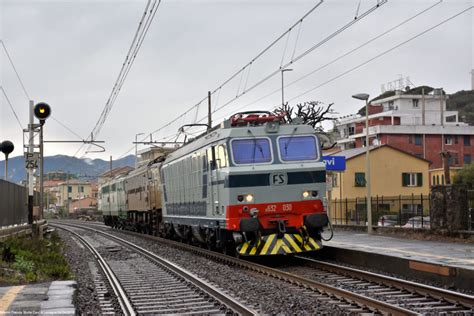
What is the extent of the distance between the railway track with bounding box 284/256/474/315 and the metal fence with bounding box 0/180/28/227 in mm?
9880

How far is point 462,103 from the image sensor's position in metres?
141

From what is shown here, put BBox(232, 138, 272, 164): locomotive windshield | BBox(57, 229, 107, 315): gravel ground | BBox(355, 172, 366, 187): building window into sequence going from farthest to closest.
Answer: BBox(355, 172, 366, 187): building window, BBox(232, 138, 272, 164): locomotive windshield, BBox(57, 229, 107, 315): gravel ground

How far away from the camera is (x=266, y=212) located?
16.3m

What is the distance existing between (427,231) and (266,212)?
29.6 feet

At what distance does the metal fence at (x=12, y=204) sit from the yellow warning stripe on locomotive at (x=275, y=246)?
331 inches

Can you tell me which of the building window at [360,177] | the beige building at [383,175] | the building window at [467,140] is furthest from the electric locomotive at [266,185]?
the building window at [467,140]

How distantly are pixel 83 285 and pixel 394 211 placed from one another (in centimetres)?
1976

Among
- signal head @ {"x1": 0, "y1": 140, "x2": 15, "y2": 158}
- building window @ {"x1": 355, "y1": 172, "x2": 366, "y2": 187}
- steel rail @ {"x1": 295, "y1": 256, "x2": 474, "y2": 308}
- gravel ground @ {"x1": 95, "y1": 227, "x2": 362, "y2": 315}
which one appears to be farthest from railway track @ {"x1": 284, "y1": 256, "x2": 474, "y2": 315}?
building window @ {"x1": 355, "y1": 172, "x2": 366, "y2": 187}

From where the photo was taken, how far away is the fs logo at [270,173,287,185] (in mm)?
16516

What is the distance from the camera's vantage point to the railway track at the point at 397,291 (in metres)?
9.73

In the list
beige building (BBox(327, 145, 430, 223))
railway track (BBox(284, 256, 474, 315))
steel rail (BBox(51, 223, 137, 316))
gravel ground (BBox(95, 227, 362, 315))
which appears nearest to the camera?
railway track (BBox(284, 256, 474, 315))

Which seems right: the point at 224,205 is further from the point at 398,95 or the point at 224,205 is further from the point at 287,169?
the point at 398,95

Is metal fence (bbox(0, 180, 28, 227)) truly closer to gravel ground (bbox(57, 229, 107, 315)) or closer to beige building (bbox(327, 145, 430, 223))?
gravel ground (bbox(57, 229, 107, 315))

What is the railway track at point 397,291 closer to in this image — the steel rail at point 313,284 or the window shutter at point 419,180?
the steel rail at point 313,284
